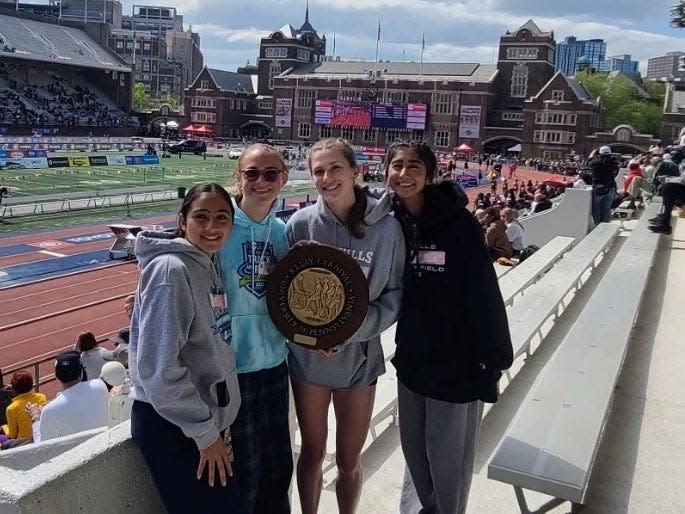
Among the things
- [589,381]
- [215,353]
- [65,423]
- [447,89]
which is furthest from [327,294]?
[447,89]

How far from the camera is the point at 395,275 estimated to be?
2.89 m

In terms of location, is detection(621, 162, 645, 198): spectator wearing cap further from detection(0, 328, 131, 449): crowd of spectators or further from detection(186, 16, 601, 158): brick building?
detection(186, 16, 601, 158): brick building

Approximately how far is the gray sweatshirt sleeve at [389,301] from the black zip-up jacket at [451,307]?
0.04 metres

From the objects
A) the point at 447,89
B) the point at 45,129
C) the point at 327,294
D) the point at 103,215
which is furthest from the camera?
the point at 447,89

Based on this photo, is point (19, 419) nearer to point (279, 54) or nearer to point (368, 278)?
point (368, 278)

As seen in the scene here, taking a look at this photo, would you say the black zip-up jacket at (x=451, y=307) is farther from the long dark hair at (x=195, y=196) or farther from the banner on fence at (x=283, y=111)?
the banner on fence at (x=283, y=111)

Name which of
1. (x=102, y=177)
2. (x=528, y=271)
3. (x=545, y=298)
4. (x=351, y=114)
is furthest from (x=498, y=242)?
(x=351, y=114)

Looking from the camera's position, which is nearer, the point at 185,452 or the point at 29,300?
the point at 185,452

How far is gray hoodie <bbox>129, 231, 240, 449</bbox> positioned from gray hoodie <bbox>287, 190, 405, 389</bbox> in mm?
590

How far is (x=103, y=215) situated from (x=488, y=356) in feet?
94.7

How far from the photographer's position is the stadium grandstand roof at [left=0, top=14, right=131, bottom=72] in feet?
245

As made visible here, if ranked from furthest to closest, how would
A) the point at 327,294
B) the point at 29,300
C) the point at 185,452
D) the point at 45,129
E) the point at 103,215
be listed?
1. the point at 45,129
2. the point at 103,215
3. the point at 29,300
4. the point at 327,294
5. the point at 185,452

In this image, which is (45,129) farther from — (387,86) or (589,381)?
(589,381)

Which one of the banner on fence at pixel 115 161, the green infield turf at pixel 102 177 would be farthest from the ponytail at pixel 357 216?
the banner on fence at pixel 115 161
